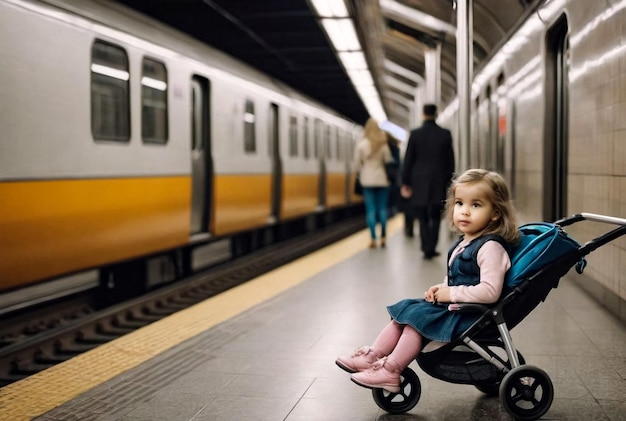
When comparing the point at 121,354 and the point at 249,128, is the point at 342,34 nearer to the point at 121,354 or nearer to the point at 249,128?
the point at 249,128

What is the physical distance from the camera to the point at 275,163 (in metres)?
15.1

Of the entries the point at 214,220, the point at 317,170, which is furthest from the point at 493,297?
the point at 317,170

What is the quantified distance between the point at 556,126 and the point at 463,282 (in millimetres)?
5841

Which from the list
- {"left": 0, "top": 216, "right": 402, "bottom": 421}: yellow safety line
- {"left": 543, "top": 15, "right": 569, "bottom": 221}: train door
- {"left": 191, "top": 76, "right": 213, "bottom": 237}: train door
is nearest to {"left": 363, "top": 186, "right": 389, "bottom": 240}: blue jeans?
{"left": 191, "top": 76, "right": 213, "bottom": 237}: train door

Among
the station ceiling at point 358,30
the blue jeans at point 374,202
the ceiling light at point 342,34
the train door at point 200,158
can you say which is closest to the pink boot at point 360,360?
the station ceiling at point 358,30

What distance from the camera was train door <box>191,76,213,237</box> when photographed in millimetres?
10852

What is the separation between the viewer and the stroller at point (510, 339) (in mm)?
3668

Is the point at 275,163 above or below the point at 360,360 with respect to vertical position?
above

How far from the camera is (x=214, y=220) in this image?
1127 centimetres

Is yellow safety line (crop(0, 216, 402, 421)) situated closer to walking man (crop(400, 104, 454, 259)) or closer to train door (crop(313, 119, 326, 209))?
walking man (crop(400, 104, 454, 259))

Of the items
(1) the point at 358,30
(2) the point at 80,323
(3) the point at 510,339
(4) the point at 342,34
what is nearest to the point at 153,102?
(2) the point at 80,323

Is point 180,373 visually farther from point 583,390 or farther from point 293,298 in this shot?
point 293,298

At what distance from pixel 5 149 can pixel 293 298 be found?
9.13 feet

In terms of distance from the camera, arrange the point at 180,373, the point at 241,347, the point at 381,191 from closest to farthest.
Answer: the point at 180,373, the point at 241,347, the point at 381,191
